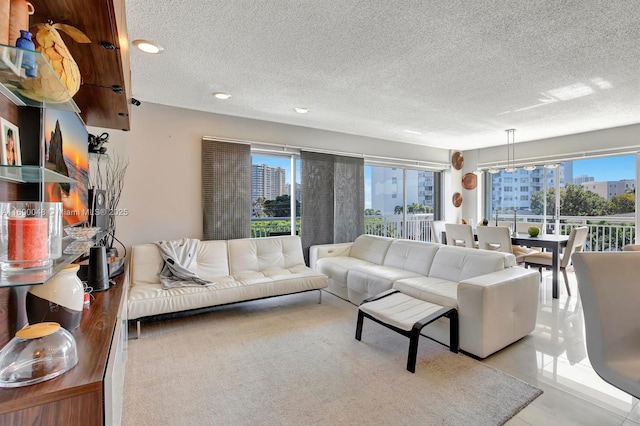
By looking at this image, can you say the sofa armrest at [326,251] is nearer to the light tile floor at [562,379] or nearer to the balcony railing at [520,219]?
the balcony railing at [520,219]

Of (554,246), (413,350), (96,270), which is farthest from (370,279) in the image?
(96,270)

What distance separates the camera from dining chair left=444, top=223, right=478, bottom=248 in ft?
14.4

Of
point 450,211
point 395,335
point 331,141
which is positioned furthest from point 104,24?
point 450,211

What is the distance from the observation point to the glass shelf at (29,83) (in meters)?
0.83

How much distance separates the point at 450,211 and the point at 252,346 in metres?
5.34

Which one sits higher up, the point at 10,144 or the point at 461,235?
the point at 10,144

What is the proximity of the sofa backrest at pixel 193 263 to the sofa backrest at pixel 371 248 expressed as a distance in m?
1.86

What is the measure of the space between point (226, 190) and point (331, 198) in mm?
1631

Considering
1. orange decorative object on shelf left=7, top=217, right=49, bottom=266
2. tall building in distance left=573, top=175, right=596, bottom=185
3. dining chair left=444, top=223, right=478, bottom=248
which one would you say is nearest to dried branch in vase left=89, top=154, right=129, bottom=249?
orange decorative object on shelf left=7, top=217, right=49, bottom=266

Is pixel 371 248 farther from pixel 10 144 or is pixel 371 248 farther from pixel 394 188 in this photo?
pixel 10 144

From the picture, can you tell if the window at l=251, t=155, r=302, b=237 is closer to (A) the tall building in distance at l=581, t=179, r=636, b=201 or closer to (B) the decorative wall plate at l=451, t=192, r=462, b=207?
(B) the decorative wall plate at l=451, t=192, r=462, b=207

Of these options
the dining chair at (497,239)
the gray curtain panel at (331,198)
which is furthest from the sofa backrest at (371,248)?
the dining chair at (497,239)

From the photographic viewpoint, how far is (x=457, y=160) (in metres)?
6.61

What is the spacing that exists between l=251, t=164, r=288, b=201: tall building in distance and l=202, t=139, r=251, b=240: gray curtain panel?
7.6 inches
